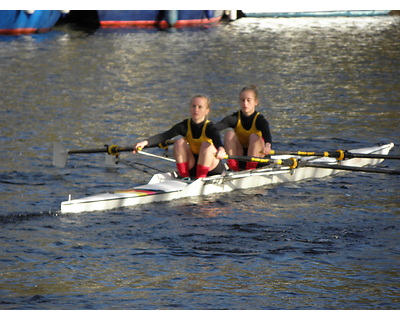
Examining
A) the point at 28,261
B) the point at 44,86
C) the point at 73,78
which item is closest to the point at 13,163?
the point at 28,261

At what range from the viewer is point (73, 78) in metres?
29.3

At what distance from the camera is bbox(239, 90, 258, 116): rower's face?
47.0ft

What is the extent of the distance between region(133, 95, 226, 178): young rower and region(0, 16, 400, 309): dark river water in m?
0.67

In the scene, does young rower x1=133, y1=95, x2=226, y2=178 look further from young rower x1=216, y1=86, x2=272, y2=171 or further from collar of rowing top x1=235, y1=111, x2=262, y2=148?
collar of rowing top x1=235, y1=111, x2=262, y2=148

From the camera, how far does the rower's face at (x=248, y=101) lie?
47.0 feet

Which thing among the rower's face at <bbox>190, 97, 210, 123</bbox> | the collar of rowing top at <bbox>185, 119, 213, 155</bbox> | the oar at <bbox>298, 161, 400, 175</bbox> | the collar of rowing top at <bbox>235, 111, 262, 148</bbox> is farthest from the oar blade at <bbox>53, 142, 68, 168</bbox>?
the oar at <bbox>298, 161, 400, 175</bbox>

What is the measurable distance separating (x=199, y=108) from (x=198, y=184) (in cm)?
131

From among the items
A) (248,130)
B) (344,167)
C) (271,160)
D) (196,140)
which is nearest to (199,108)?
(196,140)

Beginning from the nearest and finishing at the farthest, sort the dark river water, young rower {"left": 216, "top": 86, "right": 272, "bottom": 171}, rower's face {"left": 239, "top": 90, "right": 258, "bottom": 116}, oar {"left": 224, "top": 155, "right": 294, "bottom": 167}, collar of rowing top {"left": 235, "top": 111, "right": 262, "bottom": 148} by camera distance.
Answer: the dark river water
oar {"left": 224, "top": 155, "right": 294, "bottom": 167}
rower's face {"left": 239, "top": 90, "right": 258, "bottom": 116}
young rower {"left": 216, "top": 86, "right": 272, "bottom": 171}
collar of rowing top {"left": 235, "top": 111, "right": 262, "bottom": 148}

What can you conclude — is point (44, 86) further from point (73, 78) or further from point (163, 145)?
point (163, 145)

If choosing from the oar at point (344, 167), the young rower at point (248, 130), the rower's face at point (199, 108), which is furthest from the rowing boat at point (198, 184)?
the rower's face at point (199, 108)

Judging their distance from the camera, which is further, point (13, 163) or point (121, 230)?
point (13, 163)

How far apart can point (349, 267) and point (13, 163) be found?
8.21 m

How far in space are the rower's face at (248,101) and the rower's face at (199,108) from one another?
36.8 inches
